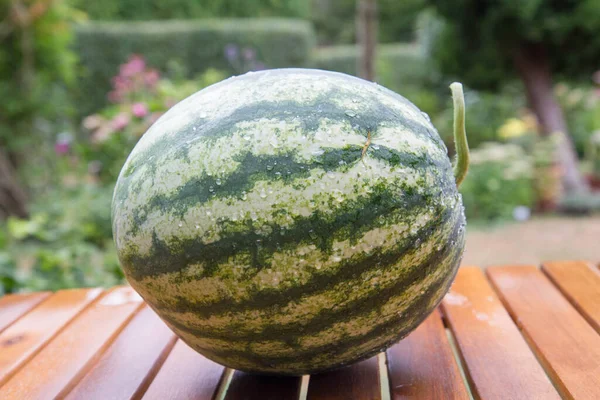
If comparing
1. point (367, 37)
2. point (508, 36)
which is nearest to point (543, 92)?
point (508, 36)

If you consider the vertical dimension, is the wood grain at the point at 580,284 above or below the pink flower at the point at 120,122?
below

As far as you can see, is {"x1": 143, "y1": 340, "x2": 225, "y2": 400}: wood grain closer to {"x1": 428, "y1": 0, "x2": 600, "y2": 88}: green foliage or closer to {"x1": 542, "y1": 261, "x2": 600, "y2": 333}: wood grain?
{"x1": 542, "y1": 261, "x2": 600, "y2": 333}: wood grain

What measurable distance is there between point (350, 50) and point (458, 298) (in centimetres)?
1000

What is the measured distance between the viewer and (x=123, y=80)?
5871 mm

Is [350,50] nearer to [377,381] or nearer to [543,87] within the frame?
[543,87]

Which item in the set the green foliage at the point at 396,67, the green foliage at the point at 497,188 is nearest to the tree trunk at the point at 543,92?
the green foliage at the point at 497,188

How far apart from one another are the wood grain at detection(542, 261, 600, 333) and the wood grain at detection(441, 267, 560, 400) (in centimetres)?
22

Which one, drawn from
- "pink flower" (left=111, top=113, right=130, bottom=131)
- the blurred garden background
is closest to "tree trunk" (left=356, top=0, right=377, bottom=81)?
the blurred garden background

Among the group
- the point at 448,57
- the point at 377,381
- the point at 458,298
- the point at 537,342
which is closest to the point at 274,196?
the point at 377,381

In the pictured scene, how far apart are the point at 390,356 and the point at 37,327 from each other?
1.13 meters

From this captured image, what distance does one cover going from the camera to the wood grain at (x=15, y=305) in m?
1.94

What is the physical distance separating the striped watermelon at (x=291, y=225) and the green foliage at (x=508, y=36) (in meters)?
4.44

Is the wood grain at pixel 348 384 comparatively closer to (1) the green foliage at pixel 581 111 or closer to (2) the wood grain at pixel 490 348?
(2) the wood grain at pixel 490 348

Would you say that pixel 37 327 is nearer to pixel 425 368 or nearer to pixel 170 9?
pixel 425 368
